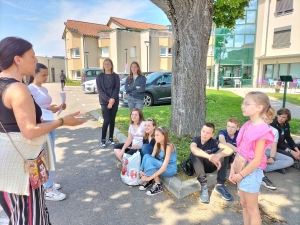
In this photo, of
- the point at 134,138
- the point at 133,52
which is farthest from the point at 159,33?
the point at 134,138

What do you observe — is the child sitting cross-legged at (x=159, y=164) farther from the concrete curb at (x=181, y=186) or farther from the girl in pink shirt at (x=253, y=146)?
the girl in pink shirt at (x=253, y=146)

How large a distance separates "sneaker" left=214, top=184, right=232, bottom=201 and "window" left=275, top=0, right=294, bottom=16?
23225 millimetres

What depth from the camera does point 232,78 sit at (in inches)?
999

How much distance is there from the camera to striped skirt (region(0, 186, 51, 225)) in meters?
1.67

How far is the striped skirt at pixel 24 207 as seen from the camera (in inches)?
65.6

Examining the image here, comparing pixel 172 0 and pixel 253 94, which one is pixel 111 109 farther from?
pixel 253 94

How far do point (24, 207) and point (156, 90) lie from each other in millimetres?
9118

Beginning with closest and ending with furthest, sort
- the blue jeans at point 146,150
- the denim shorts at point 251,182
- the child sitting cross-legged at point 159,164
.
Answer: the denim shorts at point 251,182 → the child sitting cross-legged at point 159,164 → the blue jeans at point 146,150

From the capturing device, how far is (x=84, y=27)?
3331cm

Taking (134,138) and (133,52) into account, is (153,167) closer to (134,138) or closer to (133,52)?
(134,138)

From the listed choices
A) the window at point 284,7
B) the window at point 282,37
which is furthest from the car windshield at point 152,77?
the window at point 284,7

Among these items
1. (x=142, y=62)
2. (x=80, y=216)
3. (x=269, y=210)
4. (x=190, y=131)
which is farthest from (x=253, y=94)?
(x=142, y=62)

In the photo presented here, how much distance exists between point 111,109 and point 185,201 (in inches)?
109

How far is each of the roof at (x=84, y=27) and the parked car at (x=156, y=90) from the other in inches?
986
